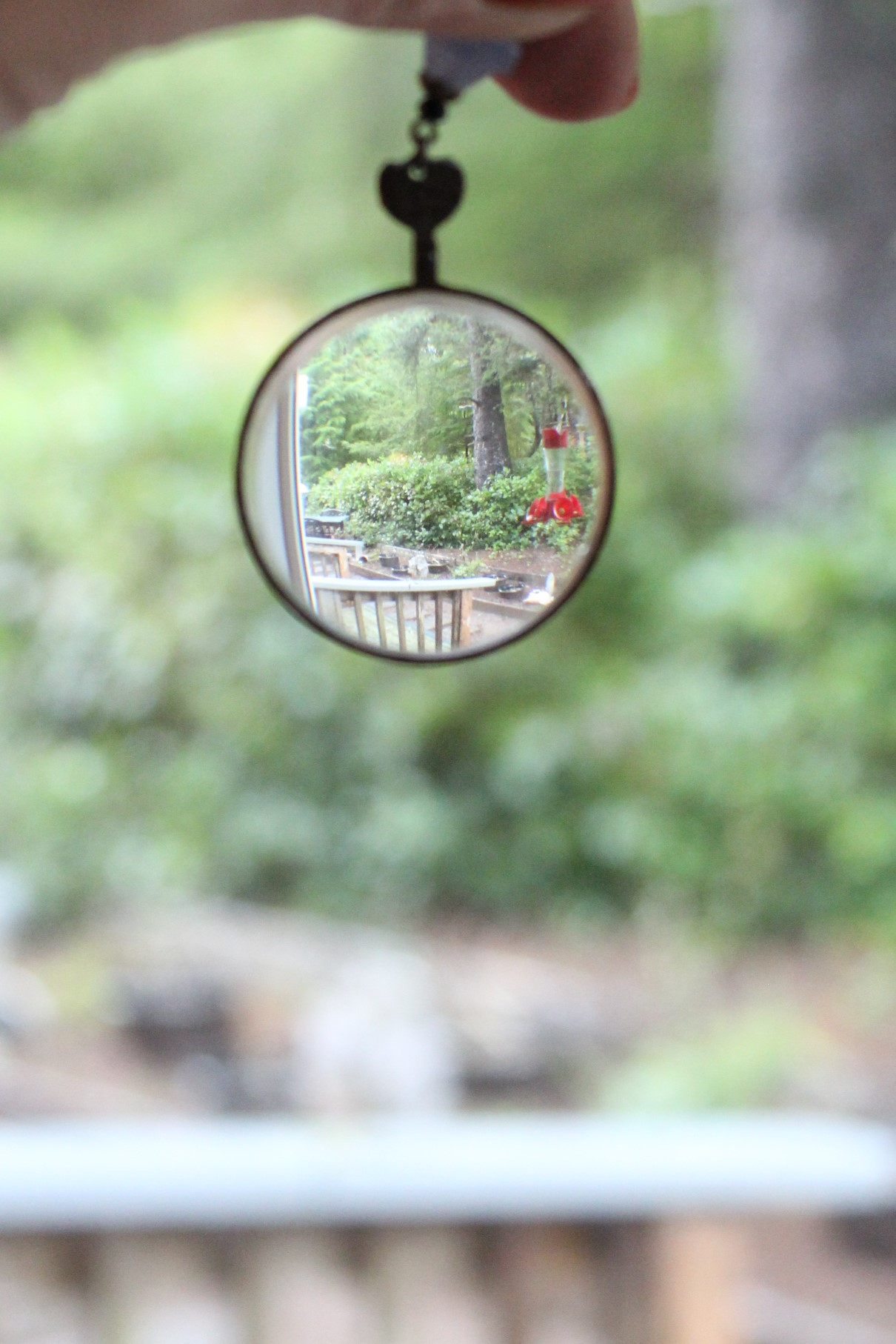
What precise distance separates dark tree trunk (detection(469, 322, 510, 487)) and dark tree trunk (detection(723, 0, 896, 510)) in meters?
2.14

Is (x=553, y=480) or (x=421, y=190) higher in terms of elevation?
(x=421, y=190)

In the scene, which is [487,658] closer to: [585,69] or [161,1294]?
[161,1294]

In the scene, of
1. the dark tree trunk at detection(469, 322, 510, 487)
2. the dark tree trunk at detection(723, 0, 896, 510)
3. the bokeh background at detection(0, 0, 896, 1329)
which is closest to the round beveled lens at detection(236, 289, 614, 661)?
the dark tree trunk at detection(469, 322, 510, 487)

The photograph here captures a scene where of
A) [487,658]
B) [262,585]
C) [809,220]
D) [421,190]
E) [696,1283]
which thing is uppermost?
[809,220]

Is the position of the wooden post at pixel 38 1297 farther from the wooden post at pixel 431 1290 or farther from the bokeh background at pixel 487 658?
the bokeh background at pixel 487 658

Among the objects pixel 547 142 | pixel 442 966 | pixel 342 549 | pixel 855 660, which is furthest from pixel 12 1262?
pixel 547 142

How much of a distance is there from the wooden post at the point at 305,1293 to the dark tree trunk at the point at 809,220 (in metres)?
1.70

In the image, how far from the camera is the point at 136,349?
274cm

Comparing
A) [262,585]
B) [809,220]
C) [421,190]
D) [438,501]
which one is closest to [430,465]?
[438,501]

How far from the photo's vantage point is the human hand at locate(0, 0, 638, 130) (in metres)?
0.57

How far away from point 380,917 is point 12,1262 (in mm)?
1244

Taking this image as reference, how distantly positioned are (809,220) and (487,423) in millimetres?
2328

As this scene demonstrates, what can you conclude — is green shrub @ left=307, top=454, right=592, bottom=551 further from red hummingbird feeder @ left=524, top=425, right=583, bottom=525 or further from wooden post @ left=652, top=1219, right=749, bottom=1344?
wooden post @ left=652, top=1219, right=749, bottom=1344

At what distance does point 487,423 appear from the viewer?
1.82 ft
